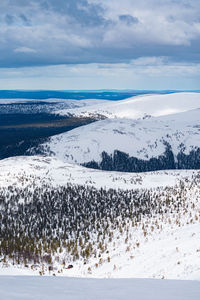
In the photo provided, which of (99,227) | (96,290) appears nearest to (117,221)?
(99,227)

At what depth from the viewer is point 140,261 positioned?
125 feet

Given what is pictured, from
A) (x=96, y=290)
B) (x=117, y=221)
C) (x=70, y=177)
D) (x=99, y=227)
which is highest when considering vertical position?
(x=96, y=290)

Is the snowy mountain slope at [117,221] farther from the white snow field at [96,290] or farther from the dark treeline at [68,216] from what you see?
the white snow field at [96,290]

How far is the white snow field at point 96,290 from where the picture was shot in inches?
458

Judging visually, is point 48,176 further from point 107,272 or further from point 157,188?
point 107,272

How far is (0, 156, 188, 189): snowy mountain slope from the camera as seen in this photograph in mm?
114812

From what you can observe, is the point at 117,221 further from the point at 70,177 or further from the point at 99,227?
the point at 70,177

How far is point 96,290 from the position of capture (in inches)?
515

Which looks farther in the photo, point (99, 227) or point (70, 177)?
point (70, 177)

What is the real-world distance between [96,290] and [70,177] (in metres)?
118

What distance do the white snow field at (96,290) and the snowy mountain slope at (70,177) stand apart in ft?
315

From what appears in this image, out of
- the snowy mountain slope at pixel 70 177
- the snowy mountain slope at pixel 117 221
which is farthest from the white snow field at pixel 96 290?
the snowy mountain slope at pixel 70 177

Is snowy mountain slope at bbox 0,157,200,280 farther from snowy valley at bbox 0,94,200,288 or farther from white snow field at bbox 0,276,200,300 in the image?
white snow field at bbox 0,276,200,300

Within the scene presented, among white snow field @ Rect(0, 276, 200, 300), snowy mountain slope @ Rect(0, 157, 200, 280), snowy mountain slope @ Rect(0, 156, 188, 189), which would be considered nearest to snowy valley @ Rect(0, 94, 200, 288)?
snowy mountain slope @ Rect(0, 157, 200, 280)
